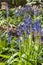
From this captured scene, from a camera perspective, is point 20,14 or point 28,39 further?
point 20,14

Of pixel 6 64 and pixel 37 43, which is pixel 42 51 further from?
pixel 6 64

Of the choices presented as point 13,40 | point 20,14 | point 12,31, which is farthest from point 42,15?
point 13,40

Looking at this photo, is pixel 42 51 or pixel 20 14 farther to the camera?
pixel 20 14

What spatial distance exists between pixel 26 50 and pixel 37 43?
0.22 m

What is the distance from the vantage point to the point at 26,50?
3.58m

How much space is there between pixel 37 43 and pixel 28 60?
371 mm

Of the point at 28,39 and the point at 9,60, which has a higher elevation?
the point at 28,39

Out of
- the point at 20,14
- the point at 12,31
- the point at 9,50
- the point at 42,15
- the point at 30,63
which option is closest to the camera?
the point at 30,63

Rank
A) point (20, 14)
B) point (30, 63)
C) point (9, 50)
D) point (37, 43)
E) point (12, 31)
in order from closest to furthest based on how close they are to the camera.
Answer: point (30, 63), point (37, 43), point (9, 50), point (12, 31), point (20, 14)

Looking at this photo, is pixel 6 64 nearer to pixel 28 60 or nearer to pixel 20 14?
pixel 28 60

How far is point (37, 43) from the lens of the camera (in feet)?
12.1

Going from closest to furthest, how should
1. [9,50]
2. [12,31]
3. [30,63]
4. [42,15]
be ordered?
[30,63]
[9,50]
[12,31]
[42,15]

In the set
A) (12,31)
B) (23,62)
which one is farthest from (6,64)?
(12,31)

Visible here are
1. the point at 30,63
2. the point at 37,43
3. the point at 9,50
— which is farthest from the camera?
the point at 9,50
